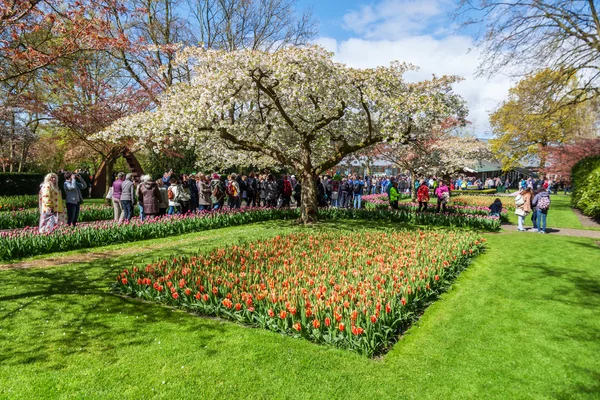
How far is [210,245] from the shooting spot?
969 cm

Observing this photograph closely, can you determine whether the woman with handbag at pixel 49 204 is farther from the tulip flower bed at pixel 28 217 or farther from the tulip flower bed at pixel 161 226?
the tulip flower bed at pixel 28 217

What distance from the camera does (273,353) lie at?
4250mm

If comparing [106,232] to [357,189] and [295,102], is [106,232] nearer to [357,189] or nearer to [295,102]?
[295,102]

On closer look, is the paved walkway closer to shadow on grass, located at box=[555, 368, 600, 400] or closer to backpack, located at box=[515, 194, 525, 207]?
backpack, located at box=[515, 194, 525, 207]

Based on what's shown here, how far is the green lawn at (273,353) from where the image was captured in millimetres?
3637

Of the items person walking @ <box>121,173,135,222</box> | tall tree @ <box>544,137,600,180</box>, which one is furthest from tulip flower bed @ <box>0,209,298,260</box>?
tall tree @ <box>544,137,600,180</box>

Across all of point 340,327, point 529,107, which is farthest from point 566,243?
point 529,107

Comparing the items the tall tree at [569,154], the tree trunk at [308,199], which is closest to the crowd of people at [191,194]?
the tree trunk at [308,199]

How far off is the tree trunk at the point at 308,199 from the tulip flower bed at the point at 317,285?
15.1 feet

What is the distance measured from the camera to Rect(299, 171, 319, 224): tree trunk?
44.2 feet

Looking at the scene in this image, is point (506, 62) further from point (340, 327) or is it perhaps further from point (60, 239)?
point (60, 239)

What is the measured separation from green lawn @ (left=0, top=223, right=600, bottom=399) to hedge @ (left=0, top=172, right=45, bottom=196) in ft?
66.1

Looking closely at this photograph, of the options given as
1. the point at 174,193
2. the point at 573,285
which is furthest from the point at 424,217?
the point at 174,193

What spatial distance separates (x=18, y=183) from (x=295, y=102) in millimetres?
19918
